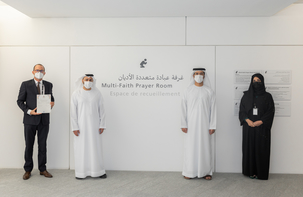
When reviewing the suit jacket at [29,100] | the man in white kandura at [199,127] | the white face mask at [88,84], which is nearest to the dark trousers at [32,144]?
the suit jacket at [29,100]

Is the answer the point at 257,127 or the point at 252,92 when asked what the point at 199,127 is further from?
the point at 252,92

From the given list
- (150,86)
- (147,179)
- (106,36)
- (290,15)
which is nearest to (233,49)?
(290,15)

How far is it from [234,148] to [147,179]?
6.00ft

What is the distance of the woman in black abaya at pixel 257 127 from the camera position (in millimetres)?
3732

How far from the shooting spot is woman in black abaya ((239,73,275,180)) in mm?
3732

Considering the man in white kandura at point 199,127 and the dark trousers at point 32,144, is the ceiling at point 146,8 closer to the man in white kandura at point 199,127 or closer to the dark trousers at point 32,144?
the man in white kandura at point 199,127

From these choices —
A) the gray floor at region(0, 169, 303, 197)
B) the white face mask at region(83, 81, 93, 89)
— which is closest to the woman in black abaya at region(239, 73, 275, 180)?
the gray floor at region(0, 169, 303, 197)

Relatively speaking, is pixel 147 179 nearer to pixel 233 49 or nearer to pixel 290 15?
pixel 233 49

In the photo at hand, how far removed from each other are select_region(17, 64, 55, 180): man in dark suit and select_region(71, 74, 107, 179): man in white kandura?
578 mm

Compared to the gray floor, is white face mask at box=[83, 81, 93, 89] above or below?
above

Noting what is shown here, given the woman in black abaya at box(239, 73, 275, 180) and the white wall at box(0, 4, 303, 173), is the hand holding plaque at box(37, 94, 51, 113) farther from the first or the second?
the woman in black abaya at box(239, 73, 275, 180)

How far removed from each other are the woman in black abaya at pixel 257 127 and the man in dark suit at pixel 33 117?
3610 millimetres

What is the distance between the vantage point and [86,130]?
12.2 ft

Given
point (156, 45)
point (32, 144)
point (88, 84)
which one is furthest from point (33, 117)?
point (156, 45)
